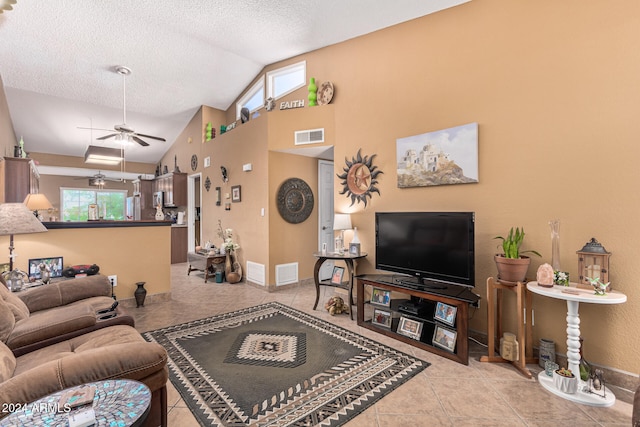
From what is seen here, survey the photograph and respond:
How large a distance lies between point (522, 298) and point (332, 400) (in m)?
1.66

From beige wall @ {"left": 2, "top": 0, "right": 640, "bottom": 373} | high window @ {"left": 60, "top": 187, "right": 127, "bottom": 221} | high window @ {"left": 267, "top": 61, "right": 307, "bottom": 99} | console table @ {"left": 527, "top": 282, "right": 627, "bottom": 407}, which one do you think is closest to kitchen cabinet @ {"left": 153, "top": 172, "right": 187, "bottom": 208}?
high window @ {"left": 60, "top": 187, "right": 127, "bottom": 221}

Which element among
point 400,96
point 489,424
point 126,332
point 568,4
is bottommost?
point 489,424

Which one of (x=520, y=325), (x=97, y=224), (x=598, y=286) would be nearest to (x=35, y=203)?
(x=97, y=224)

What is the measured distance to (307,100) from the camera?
478cm

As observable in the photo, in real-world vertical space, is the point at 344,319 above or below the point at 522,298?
below

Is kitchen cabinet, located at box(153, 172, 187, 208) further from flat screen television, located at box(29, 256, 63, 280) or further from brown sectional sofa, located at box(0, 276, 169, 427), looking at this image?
brown sectional sofa, located at box(0, 276, 169, 427)

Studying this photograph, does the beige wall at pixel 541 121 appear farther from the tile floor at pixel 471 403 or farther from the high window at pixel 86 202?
the high window at pixel 86 202

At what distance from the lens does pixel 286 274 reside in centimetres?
496

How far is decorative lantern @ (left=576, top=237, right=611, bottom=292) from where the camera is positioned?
2109 mm

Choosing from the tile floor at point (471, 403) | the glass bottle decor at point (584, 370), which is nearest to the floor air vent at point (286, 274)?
the tile floor at point (471, 403)

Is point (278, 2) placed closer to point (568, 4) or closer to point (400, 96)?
point (400, 96)

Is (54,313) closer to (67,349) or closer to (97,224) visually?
(67,349)

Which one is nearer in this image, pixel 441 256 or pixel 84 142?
pixel 441 256

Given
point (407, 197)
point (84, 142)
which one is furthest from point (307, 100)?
point (84, 142)
